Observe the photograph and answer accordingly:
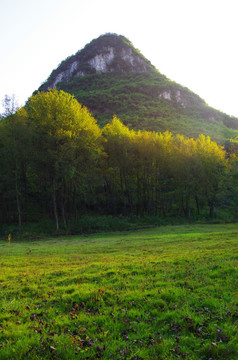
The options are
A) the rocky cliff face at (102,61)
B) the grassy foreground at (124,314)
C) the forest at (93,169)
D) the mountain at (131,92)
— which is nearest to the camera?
the grassy foreground at (124,314)

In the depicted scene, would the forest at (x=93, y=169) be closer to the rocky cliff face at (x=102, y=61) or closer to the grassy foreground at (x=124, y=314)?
the grassy foreground at (x=124, y=314)

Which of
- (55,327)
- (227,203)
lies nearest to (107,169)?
(227,203)

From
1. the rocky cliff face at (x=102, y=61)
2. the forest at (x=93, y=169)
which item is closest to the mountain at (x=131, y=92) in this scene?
the rocky cliff face at (x=102, y=61)

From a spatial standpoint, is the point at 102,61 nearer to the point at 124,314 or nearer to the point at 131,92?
the point at 131,92

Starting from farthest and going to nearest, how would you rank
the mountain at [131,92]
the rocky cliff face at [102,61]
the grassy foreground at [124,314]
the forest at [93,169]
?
the rocky cliff face at [102,61] → the mountain at [131,92] → the forest at [93,169] → the grassy foreground at [124,314]

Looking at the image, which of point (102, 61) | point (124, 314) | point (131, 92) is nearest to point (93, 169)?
point (124, 314)

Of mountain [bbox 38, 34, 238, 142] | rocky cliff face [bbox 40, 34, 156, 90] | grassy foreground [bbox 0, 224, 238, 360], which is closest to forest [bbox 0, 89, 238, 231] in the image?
grassy foreground [bbox 0, 224, 238, 360]

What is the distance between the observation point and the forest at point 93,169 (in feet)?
116

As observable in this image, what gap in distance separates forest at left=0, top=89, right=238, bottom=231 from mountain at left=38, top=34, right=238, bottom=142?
33.8 m

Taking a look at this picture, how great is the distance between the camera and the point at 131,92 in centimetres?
11631

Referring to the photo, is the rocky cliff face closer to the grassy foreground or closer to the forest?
the forest

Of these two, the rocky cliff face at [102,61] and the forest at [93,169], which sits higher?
the rocky cliff face at [102,61]

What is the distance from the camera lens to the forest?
35.5m

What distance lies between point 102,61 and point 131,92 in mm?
55495
